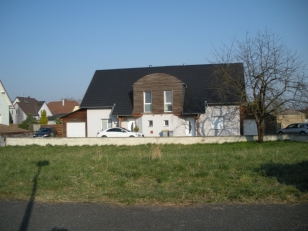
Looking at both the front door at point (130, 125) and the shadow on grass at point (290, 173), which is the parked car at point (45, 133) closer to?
the front door at point (130, 125)

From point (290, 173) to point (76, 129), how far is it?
1239 inches

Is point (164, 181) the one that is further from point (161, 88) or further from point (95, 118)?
point (95, 118)

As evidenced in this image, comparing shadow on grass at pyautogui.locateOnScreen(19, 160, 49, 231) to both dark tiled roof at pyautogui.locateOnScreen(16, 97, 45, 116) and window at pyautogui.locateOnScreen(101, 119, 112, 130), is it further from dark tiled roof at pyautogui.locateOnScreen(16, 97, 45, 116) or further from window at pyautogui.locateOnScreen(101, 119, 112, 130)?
dark tiled roof at pyautogui.locateOnScreen(16, 97, 45, 116)

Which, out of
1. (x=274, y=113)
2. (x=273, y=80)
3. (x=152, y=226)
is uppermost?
(x=273, y=80)

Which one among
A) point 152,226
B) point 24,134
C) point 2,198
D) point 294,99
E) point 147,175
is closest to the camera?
point 152,226

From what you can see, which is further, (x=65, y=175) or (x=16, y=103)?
(x=16, y=103)

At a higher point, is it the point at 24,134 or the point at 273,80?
the point at 273,80

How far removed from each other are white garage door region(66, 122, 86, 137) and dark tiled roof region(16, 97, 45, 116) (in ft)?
132

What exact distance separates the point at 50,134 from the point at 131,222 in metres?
36.5

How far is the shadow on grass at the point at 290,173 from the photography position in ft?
28.9

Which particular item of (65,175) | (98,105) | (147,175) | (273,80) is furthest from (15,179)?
(98,105)

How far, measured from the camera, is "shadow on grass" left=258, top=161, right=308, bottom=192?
8812 mm

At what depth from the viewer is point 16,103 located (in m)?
75.8

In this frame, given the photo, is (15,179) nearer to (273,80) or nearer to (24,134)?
(273,80)
